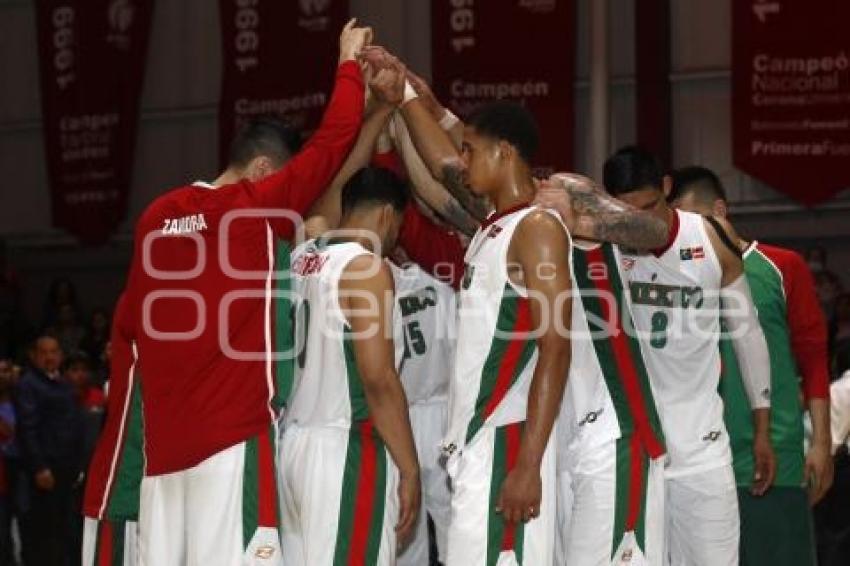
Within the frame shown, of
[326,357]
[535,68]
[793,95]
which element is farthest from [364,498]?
[535,68]

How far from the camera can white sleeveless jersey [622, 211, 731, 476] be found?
722 cm

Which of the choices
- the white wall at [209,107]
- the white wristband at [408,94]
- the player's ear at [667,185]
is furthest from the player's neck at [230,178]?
the white wall at [209,107]

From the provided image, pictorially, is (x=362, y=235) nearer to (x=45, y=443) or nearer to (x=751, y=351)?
(x=751, y=351)

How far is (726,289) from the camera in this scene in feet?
24.4

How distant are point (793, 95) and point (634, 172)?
10.9 m

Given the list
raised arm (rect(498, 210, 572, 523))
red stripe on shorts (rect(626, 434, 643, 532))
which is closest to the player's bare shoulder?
raised arm (rect(498, 210, 572, 523))

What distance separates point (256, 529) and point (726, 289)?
223 centimetres

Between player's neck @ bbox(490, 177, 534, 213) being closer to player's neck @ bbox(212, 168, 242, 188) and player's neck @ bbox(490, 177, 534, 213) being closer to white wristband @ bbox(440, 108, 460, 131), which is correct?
player's neck @ bbox(212, 168, 242, 188)

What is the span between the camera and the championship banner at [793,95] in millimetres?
17422

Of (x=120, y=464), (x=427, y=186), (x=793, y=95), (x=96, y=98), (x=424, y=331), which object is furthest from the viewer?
(x=96, y=98)

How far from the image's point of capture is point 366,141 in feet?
24.9

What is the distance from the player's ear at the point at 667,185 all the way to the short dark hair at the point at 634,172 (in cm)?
9

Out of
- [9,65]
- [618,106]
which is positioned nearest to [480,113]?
[618,106]

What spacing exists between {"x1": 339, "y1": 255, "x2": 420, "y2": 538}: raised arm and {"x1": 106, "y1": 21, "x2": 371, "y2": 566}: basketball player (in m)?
0.29
